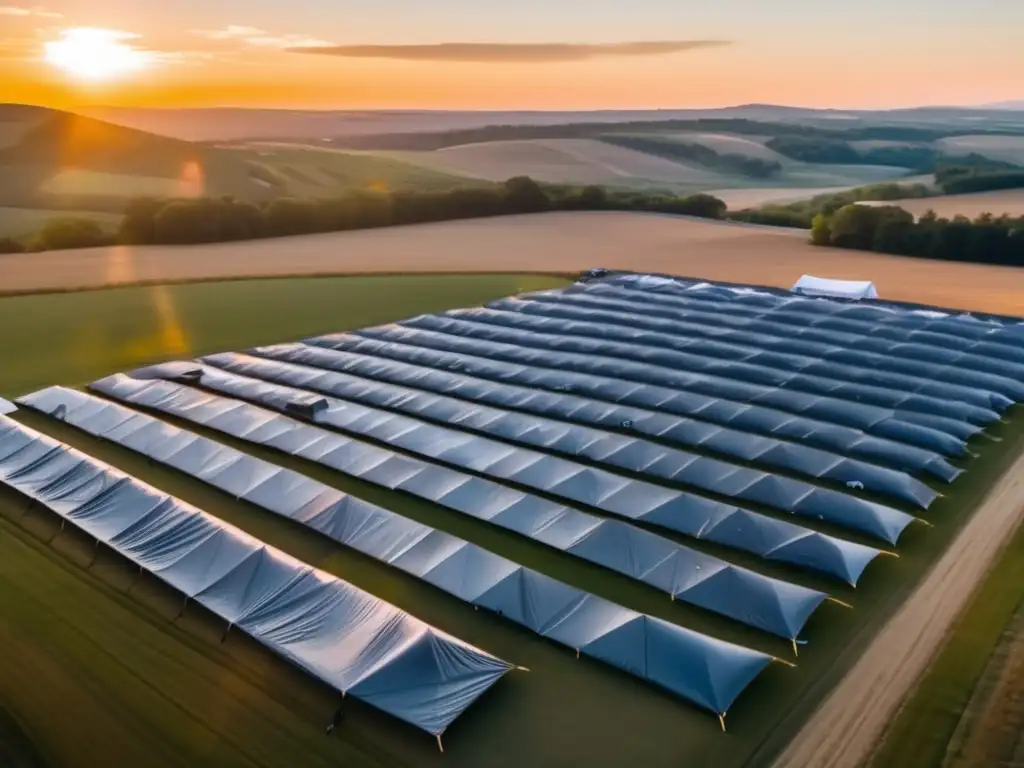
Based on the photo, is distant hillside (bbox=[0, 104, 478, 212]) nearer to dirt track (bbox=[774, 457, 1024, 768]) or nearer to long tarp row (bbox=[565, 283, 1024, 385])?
long tarp row (bbox=[565, 283, 1024, 385])

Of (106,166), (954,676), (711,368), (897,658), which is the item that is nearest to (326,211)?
(106,166)

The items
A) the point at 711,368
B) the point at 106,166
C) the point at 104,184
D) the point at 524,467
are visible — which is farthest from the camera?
the point at 106,166

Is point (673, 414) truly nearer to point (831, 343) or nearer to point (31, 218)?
point (831, 343)

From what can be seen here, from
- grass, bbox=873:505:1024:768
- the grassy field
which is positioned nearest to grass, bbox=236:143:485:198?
the grassy field

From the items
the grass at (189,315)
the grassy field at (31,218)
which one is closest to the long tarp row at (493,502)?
the grass at (189,315)

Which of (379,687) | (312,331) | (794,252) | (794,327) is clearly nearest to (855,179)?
(794,252)

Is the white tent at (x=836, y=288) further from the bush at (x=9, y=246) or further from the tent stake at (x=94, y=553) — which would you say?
the bush at (x=9, y=246)

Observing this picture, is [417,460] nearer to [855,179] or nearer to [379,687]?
[379,687]
